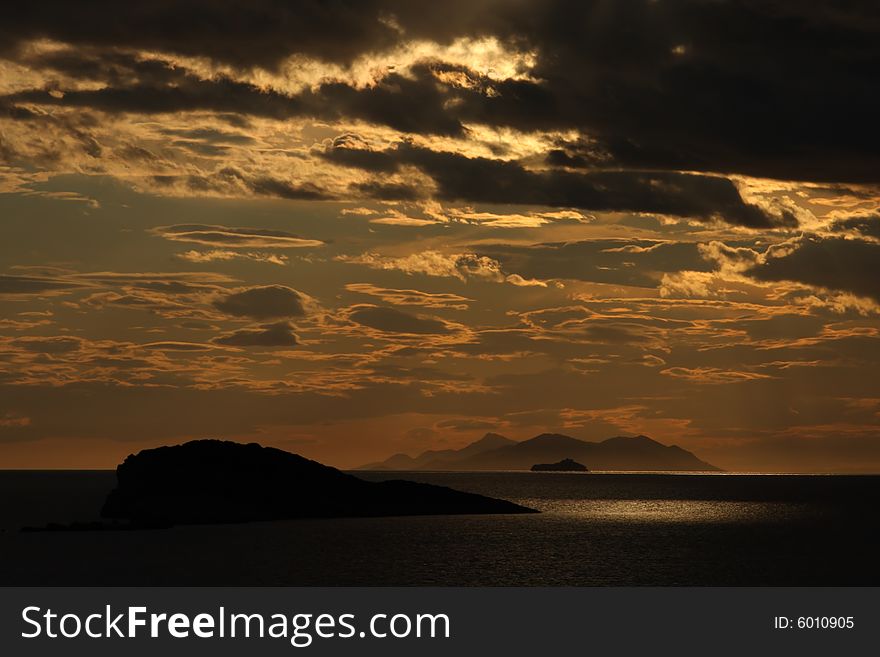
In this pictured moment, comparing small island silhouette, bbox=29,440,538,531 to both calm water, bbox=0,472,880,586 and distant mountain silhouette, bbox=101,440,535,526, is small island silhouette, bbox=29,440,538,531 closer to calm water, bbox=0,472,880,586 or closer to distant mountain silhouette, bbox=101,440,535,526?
distant mountain silhouette, bbox=101,440,535,526

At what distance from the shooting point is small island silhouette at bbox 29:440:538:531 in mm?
156375

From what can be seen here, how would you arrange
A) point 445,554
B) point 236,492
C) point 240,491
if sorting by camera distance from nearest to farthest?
point 445,554, point 236,492, point 240,491

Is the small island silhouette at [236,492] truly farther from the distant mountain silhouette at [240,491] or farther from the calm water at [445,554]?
the calm water at [445,554]

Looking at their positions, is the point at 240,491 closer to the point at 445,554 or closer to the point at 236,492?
the point at 236,492

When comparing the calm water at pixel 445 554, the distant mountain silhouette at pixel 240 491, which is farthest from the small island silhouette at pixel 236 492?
the calm water at pixel 445 554

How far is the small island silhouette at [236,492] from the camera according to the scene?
15638 centimetres

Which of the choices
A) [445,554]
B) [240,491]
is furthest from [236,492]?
[445,554]

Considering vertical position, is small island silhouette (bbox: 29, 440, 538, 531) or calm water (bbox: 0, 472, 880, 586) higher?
small island silhouette (bbox: 29, 440, 538, 531)

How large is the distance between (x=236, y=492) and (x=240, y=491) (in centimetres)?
66

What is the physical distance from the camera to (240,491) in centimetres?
16475

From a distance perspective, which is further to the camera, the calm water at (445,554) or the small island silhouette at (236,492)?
the small island silhouette at (236,492)


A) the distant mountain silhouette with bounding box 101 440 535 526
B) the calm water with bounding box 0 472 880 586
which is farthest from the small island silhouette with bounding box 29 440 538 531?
the calm water with bounding box 0 472 880 586

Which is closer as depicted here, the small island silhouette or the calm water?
the calm water
